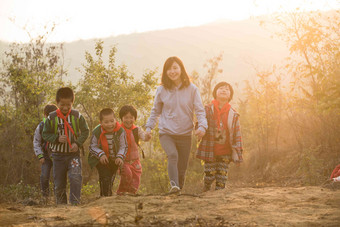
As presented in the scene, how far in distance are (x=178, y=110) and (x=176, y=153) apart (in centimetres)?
59

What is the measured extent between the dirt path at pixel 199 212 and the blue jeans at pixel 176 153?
2.75 ft

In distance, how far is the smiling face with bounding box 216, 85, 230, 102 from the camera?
5.78 meters

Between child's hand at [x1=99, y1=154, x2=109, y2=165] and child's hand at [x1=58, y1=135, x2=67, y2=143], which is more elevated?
child's hand at [x1=58, y1=135, x2=67, y2=143]

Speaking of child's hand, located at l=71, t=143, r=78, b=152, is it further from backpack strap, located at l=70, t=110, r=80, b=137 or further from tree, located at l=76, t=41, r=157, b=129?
tree, located at l=76, t=41, r=157, b=129

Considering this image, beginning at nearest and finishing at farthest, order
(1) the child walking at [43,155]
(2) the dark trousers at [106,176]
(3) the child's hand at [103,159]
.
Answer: (3) the child's hand at [103,159] < (2) the dark trousers at [106,176] < (1) the child walking at [43,155]

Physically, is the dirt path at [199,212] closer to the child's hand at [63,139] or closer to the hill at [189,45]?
the child's hand at [63,139]

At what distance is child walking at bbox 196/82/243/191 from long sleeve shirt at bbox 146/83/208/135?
47cm

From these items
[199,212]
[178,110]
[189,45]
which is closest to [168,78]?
[178,110]

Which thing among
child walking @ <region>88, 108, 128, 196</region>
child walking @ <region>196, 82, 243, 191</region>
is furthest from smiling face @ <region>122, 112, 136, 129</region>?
child walking @ <region>196, 82, 243, 191</region>

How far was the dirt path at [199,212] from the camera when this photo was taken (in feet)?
10.0

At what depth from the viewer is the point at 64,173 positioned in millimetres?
5340

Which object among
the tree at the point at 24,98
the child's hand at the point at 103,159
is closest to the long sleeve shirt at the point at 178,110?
the child's hand at the point at 103,159

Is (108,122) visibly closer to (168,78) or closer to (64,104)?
(64,104)

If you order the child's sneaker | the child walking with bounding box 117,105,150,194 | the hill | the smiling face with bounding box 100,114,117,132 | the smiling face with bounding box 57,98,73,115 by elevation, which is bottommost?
the child's sneaker
